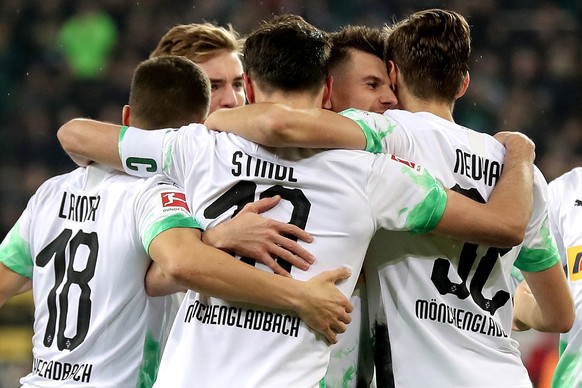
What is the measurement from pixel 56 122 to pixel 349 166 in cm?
799

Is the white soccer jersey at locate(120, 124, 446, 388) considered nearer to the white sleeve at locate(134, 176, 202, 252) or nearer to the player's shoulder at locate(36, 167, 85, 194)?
the white sleeve at locate(134, 176, 202, 252)

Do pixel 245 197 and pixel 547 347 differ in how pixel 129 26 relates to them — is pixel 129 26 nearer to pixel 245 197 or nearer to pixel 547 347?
pixel 547 347

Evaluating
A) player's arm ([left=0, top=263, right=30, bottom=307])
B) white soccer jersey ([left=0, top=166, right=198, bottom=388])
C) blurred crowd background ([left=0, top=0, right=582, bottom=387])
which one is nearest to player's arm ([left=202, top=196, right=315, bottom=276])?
white soccer jersey ([left=0, top=166, right=198, bottom=388])

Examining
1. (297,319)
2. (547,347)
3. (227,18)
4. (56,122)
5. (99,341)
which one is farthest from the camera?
(227,18)

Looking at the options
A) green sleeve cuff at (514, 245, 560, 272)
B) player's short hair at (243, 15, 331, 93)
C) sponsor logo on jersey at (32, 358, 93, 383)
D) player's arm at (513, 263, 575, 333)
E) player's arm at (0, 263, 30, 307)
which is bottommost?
sponsor logo on jersey at (32, 358, 93, 383)

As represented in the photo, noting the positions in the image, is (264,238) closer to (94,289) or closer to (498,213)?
(498,213)

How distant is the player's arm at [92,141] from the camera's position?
11.5 ft

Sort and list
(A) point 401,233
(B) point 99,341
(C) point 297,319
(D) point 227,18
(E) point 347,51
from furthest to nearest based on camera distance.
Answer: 1. (D) point 227,18
2. (E) point 347,51
3. (B) point 99,341
4. (A) point 401,233
5. (C) point 297,319

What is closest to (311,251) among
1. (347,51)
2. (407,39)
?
(407,39)

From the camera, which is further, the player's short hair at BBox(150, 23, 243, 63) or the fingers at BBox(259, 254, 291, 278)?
the player's short hair at BBox(150, 23, 243, 63)

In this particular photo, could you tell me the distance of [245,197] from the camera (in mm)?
3037

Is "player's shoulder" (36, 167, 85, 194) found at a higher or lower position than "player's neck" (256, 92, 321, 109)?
lower

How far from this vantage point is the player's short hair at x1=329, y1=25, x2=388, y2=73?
3785 millimetres

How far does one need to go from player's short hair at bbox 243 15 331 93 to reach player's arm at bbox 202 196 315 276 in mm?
373
